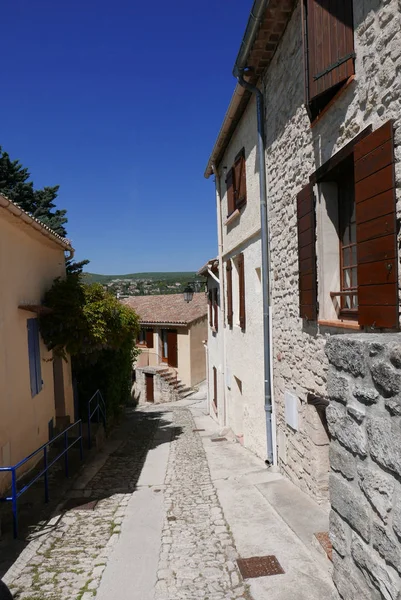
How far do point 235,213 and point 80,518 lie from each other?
6.89 m

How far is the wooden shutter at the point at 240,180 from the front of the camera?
370 inches

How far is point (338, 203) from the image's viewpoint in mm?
5191

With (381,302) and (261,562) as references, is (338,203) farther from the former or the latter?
(261,562)

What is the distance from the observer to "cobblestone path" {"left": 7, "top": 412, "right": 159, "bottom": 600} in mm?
4203

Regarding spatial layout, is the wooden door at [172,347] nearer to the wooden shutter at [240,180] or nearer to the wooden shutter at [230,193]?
the wooden shutter at [230,193]

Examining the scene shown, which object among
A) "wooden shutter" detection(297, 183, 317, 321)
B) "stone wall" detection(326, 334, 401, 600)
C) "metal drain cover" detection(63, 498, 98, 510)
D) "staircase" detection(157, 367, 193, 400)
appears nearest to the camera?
"stone wall" detection(326, 334, 401, 600)

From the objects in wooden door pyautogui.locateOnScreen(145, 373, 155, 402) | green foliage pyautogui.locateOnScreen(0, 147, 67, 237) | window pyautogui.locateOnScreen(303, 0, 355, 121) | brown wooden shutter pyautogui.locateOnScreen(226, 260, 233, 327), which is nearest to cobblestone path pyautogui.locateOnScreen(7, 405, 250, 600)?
brown wooden shutter pyautogui.locateOnScreen(226, 260, 233, 327)

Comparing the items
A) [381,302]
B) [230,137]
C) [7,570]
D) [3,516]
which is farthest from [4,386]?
[230,137]

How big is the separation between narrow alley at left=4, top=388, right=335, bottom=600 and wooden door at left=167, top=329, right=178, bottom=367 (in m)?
15.9

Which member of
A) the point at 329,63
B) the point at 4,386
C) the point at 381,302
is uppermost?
the point at 329,63

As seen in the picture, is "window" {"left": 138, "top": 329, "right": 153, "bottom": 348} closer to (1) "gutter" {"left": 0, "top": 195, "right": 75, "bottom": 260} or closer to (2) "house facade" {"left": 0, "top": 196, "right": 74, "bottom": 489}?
(1) "gutter" {"left": 0, "top": 195, "right": 75, "bottom": 260}

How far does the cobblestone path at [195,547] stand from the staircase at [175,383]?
613 inches

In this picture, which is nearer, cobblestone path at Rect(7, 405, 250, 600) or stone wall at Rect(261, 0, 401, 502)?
stone wall at Rect(261, 0, 401, 502)

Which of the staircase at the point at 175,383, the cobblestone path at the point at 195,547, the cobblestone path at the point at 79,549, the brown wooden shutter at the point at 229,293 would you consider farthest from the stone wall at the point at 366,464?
the staircase at the point at 175,383
